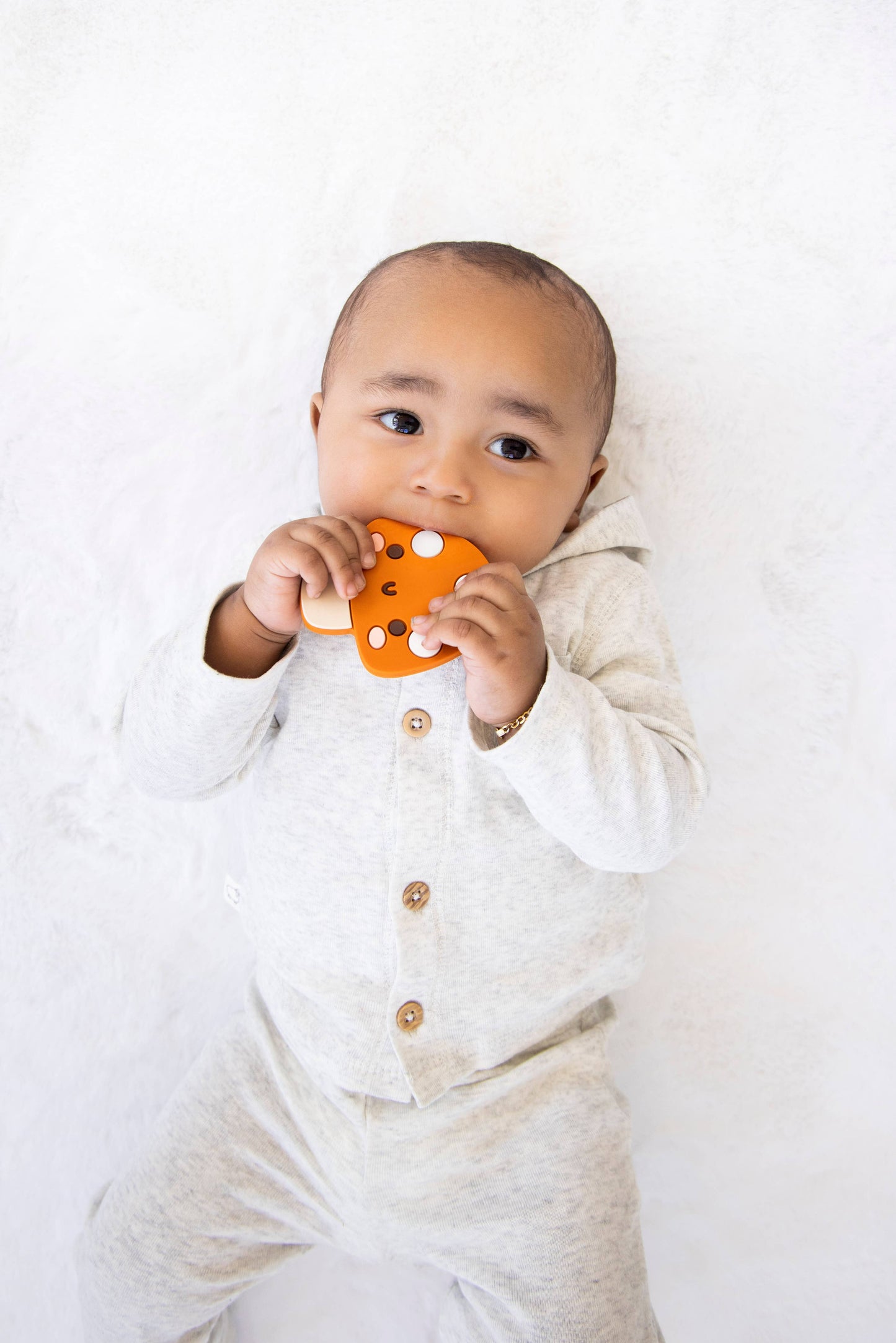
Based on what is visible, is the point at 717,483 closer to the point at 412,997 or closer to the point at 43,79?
the point at 412,997

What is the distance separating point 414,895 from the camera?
1168 mm

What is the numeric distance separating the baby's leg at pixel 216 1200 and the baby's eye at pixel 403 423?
0.81 m

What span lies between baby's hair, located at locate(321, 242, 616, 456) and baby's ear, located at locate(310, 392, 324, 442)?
0.07 feet

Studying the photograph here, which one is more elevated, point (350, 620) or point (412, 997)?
point (350, 620)

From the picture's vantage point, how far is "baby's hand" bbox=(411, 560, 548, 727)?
3.28 feet

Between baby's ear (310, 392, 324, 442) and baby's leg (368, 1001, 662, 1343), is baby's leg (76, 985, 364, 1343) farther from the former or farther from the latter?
baby's ear (310, 392, 324, 442)

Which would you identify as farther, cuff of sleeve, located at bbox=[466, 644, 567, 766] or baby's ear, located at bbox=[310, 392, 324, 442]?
baby's ear, located at bbox=[310, 392, 324, 442]

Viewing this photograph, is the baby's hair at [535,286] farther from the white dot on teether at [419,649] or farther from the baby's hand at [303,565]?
the white dot on teether at [419,649]

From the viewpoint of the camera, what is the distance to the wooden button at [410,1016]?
1.17 metres

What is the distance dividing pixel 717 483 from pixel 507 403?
44 centimetres

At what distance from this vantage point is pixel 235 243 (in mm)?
1439

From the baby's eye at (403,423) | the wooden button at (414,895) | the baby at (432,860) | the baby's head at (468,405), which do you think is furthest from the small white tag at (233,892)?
the baby's eye at (403,423)

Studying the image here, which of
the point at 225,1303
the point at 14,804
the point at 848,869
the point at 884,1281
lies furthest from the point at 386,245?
the point at 884,1281

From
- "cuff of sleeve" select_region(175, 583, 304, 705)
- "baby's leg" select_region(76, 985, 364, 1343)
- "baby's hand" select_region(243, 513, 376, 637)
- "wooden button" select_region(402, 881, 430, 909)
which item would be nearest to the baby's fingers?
"baby's hand" select_region(243, 513, 376, 637)
